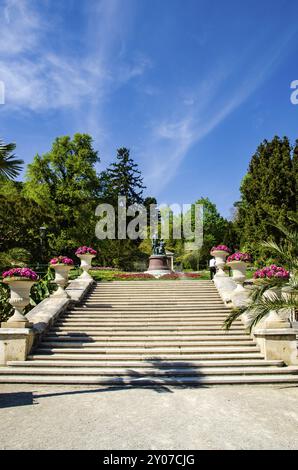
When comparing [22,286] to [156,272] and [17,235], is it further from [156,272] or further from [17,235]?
[17,235]

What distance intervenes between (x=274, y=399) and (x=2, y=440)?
482 cm

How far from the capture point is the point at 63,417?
19.2 feet

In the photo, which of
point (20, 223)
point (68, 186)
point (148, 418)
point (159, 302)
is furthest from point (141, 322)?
point (68, 186)

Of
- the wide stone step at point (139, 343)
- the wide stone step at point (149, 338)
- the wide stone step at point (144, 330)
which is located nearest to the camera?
the wide stone step at point (139, 343)

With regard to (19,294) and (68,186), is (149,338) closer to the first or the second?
(19,294)

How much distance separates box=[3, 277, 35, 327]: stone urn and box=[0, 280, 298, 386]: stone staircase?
1003 mm

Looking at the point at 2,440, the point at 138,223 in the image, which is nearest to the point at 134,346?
the point at 2,440

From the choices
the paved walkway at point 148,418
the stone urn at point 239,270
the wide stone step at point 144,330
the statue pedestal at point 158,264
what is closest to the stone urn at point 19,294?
the wide stone step at point 144,330

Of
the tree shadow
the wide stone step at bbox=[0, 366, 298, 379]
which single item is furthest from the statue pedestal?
the tree shadow

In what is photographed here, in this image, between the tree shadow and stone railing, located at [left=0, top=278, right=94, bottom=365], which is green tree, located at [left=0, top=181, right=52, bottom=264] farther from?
the tree shadow

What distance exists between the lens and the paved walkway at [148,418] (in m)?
4.82

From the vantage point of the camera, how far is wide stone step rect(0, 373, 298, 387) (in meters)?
7.93

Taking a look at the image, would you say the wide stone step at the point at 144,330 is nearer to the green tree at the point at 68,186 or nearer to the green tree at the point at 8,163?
the green tree at the point at 8,163
